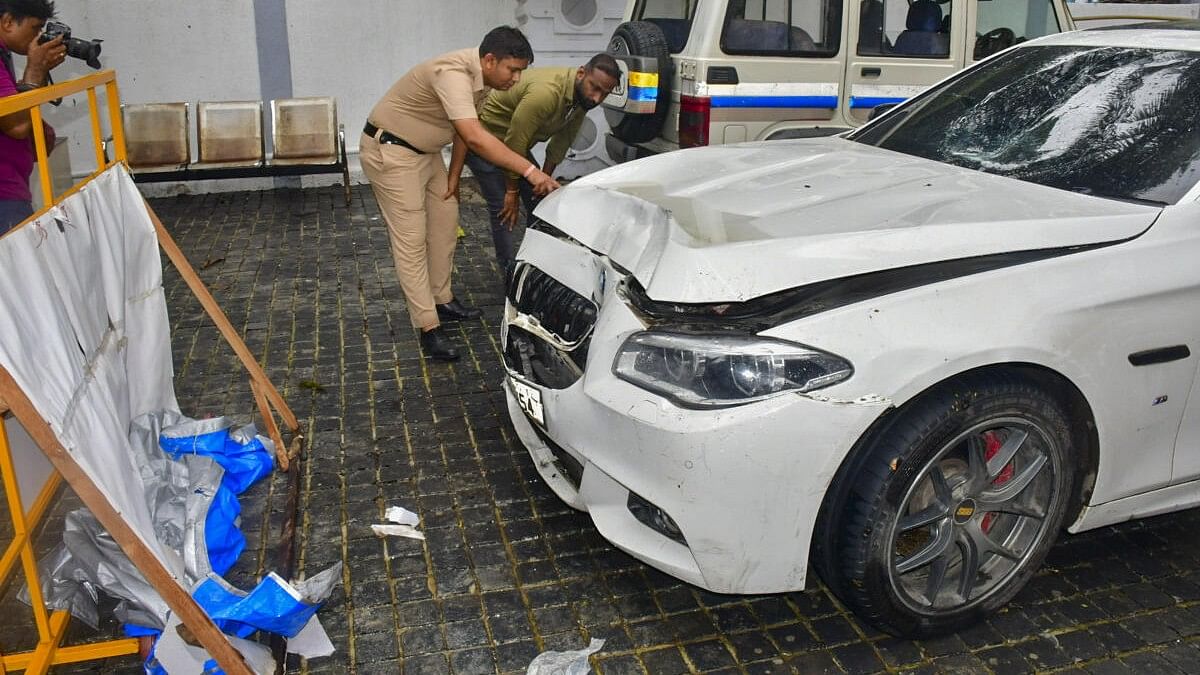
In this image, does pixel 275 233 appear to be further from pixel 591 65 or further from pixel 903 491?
pixel 903 491

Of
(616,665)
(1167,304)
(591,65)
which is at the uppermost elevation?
(591,65)

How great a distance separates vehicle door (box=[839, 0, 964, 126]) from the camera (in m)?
6.61

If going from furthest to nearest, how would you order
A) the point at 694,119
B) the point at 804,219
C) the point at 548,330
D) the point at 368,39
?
1. the point at 368,39
2. the point at 694,119
3. the point at 548,330
4. the point at 804,219

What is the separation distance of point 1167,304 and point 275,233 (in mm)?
6854

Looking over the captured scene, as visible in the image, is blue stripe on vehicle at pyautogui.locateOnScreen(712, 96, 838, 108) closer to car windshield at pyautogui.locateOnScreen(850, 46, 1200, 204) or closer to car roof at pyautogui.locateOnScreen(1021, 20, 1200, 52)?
car windshield at pyautogui.locateOnScreen(850, 46, 1200, 204)

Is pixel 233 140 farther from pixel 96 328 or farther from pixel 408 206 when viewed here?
pixel 96 328

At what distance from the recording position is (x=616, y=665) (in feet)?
9.65

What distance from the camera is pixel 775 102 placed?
21.4 ft

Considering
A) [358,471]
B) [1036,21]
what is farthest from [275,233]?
[1036,21]

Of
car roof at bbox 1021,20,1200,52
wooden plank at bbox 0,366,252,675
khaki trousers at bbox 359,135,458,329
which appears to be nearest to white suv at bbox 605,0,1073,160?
khaki trousers at bbox 359,135,458,329

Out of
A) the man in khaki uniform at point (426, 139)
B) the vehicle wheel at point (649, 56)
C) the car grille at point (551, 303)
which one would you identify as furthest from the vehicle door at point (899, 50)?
the car grille at point (551, 303)

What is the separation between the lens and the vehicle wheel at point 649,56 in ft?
21.7

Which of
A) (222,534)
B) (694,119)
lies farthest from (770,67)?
(222,534)

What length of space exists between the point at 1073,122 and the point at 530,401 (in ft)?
7.37
